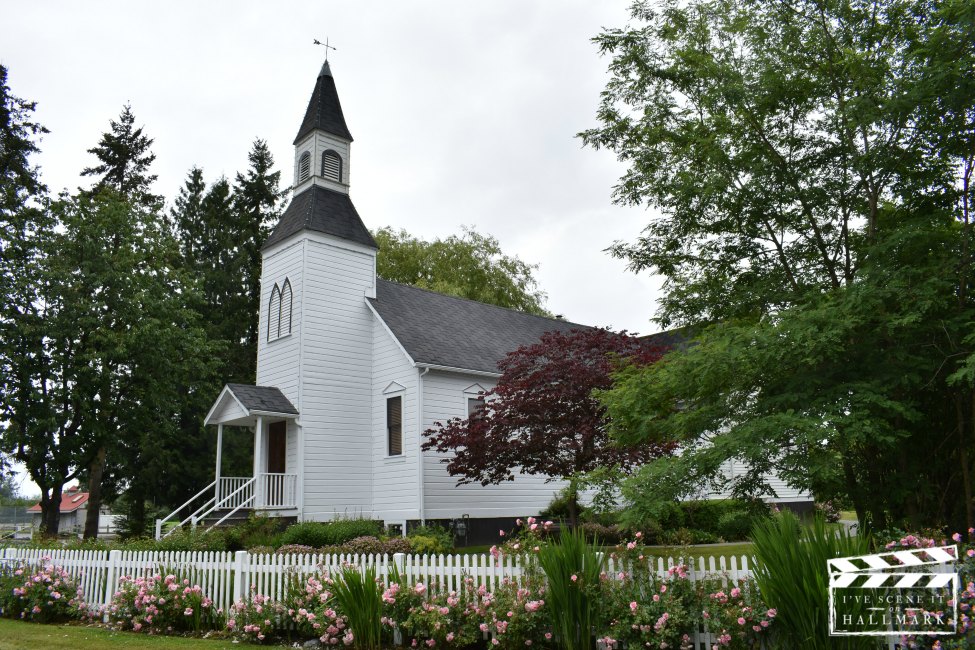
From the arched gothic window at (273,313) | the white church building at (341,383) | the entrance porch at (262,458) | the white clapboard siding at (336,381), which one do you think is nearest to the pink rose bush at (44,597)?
the entrance porch at (262,458)

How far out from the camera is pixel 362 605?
7.64 meters

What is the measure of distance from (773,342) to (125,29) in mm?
10190

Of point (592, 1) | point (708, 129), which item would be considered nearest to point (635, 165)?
point (708, 129)

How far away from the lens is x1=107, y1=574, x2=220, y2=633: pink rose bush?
916 cm

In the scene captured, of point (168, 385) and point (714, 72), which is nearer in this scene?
point (714, 72)

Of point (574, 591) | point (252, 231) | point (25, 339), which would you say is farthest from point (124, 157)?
point (574, 591)

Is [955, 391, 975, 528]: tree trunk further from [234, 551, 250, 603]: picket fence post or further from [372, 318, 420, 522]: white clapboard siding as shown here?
[372, 318, 420, 522]: white clapboard siding

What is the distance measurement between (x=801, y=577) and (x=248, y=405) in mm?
15020

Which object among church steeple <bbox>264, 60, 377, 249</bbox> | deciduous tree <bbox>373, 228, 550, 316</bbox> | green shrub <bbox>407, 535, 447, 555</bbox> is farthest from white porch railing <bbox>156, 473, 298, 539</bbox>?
deciduous tree <bbox>373, 228, 550, 316</bbox>

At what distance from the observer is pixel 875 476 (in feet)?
25.1

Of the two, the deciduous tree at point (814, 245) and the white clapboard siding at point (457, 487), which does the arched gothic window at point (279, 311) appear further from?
the deciduous tree at point (814, 245)

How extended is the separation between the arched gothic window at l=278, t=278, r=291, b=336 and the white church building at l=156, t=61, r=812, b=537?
0.06 m

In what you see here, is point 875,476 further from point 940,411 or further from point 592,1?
point 592,1

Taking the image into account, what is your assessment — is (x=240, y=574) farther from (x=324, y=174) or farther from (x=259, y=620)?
(x=324, y=174)
